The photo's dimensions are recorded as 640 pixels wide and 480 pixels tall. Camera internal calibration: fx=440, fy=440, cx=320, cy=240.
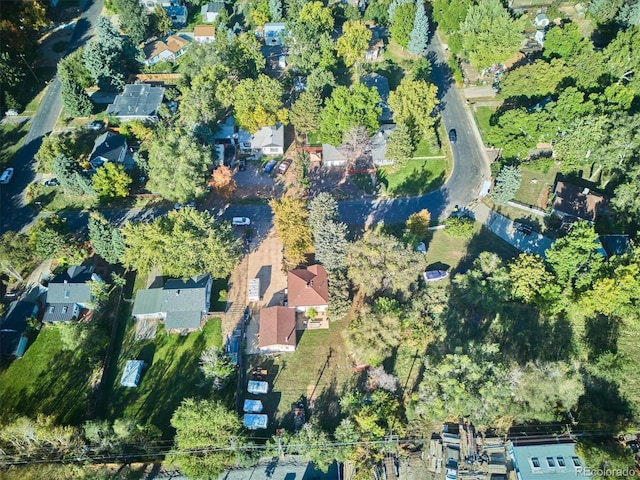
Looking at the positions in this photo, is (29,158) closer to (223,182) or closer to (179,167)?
(179,167)

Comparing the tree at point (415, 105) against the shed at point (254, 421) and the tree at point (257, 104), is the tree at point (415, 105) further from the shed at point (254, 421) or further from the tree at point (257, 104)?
the shed at point (254, 421)

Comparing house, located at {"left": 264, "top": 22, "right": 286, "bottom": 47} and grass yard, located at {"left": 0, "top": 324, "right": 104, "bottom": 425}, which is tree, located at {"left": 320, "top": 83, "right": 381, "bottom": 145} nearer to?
house, located at {"left": 264, "top": 22, "right": 286, "bottom": 47}

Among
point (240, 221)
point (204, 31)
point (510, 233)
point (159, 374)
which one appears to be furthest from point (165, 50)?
point (510, 233)

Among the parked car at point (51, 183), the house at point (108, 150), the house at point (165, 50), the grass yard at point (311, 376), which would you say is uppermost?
the house at point (165, 50)

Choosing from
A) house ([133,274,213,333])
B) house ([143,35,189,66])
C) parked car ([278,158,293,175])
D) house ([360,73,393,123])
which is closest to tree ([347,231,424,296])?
house ([133,274,213,333])

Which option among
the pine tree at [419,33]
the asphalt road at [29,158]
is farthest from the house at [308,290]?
the pine tree at [419,33]

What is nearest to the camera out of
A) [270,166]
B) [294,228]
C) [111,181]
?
[294,228]
